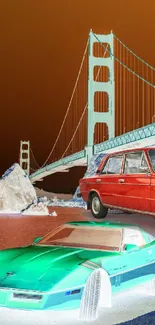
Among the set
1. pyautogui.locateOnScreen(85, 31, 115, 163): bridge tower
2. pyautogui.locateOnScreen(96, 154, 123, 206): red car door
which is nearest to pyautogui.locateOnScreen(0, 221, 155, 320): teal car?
pyautogui.locateOnScreen(96, 154, 123, 206): red car door

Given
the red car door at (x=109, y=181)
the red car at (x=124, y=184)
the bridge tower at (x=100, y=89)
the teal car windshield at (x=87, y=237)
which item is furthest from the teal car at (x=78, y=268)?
the bridge tower at (x=100, y=89)

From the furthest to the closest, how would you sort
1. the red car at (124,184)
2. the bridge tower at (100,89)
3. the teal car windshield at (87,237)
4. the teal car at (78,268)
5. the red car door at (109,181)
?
the bridge tower at (100,89)
the red car door at (109,181)
the red car at (124,184)
the teal car windshield at (87,237)
the teal car at (78,268)

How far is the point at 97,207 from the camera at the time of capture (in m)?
13.4

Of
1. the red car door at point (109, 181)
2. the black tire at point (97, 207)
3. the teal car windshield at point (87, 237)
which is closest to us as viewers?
the teal car windshield at point (87, 237)

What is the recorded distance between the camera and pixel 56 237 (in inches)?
227

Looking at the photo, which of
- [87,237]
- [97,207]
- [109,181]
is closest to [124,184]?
[109,181]

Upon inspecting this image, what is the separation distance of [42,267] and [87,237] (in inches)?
42.3

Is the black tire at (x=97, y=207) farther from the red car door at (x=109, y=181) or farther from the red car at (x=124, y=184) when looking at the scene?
the red car door at (x=109, y=181)

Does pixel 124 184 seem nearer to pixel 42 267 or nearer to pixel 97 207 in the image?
pixel 97 207

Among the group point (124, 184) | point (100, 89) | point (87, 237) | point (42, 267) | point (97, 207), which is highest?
point (100, 89)

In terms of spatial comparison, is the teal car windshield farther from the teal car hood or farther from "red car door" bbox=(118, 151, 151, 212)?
"red car door" bbox=(118, 151, 151, 212)

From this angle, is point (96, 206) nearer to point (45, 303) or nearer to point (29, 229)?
point (29, 229)

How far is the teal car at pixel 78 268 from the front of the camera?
14.3 feet

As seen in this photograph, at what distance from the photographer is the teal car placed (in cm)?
437
